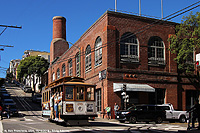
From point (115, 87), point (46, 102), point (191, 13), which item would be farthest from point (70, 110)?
point (191, 13)

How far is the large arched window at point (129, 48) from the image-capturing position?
102 feet

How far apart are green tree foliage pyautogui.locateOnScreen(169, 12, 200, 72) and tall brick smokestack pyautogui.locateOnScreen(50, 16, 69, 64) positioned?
29.0 meters

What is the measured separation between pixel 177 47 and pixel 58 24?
31.8 meters

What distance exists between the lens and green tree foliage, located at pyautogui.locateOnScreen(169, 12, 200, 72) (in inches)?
1102

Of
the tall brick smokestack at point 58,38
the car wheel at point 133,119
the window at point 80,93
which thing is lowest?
the car wheel at point 133,119

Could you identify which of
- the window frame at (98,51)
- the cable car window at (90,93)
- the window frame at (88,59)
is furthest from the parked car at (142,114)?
the window frame at (88,59)

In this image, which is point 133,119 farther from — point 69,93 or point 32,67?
point 32,67

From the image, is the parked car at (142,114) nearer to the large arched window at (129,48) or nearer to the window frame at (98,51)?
the large arched window at (129,48)

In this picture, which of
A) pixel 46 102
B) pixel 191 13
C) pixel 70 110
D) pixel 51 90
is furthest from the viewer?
pixel 191 13

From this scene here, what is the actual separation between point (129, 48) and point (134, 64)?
1819 mm

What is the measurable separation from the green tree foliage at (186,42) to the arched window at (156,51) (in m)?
1.18

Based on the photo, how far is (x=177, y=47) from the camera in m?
32.2

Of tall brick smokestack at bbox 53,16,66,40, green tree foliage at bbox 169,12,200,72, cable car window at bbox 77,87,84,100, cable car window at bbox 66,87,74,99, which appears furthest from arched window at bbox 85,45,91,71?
tall brick smokestack at bbox 53,16,66,40

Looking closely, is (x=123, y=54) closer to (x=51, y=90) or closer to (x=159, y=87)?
(x=159, y=87)
